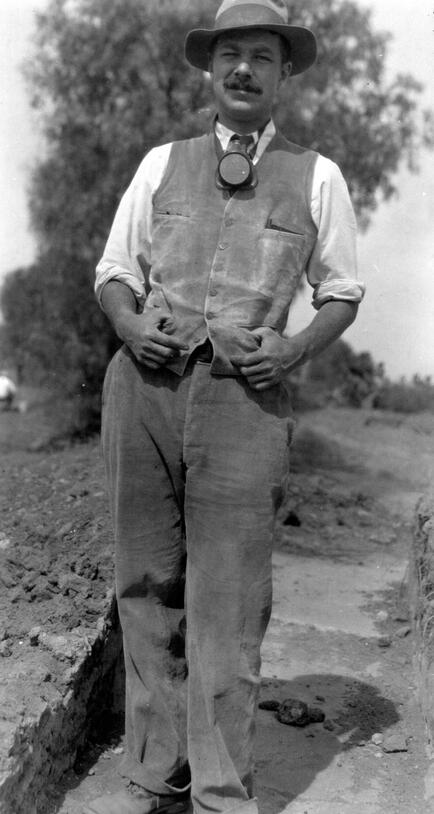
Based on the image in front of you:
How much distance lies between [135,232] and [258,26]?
0.67 meters

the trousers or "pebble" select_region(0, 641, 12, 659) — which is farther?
"pebble" select_region(0, 641, 12, 659)

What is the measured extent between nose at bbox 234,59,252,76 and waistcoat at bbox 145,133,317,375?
0.74ft

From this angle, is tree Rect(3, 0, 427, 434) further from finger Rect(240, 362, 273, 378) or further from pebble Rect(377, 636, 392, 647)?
finger Rect(240, 362, 273, 378)

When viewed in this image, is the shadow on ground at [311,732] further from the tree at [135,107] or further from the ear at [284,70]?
the tree at [135,107]

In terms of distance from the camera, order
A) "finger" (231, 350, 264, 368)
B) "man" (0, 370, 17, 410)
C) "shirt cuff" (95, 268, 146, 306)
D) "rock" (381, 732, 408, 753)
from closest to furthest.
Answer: "finger" (231, 350, 264, 368) < "shirt cuff" (95, 268, 146, 306) < "rock" (381, 732, 408, 753) < "man" (0, 370, 17, 410)

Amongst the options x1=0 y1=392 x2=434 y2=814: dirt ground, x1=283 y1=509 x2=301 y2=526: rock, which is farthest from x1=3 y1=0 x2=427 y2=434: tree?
x1=283 y1=509 x2=301 y2=526: rock

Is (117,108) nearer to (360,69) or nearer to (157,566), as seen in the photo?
(360,69)

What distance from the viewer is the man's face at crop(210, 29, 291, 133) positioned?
268cm

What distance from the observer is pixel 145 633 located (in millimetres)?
2811

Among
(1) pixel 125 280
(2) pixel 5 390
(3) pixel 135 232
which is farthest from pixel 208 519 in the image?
(2) pixel 5 390

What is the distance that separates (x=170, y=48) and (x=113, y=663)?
7871 millimetres

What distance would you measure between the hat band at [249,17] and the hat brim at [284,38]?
1cm

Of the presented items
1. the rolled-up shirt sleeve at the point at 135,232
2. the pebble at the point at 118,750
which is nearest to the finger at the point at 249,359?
the rolled-up shirt sleeve at the point at 135,232

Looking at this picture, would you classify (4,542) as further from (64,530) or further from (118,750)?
(118,750)
